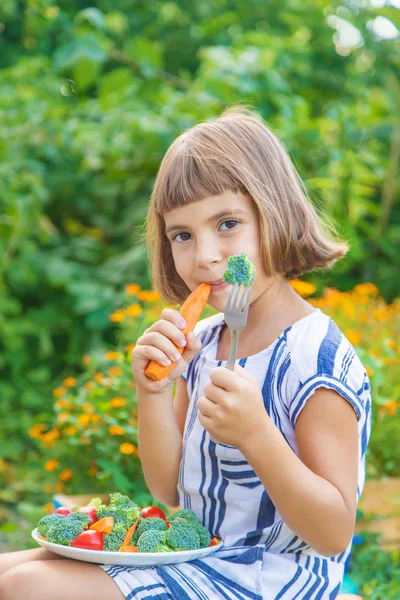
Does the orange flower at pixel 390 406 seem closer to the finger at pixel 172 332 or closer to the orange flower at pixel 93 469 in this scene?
the orange flower at pixel 93 469

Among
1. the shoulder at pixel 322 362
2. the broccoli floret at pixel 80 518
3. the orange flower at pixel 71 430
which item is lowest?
the broccoli floret at pixel 80 518

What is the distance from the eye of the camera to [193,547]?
1.59m

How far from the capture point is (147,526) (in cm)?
161

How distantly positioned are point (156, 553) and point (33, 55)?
5.00 m

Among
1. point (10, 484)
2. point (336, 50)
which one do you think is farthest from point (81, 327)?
point (336, 50)

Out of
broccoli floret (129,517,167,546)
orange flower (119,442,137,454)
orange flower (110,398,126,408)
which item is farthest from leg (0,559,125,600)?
orange flower (110,398,126,408)

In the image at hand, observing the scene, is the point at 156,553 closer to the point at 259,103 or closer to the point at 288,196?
Result: the point at 288,196

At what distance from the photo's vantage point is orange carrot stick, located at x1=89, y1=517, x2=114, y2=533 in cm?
156

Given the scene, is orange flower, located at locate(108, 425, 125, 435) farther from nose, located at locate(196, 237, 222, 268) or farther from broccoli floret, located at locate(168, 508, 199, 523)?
nose, located at locate(196, 237, 222, 268)

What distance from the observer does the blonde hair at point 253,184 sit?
168cm

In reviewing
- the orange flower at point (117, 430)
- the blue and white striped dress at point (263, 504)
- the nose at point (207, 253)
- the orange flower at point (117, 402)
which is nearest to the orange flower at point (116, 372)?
the orange flower at point (117, 402)

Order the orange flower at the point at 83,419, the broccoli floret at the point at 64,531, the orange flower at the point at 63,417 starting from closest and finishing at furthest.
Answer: the broccoli floret at the point at 64,531, the orange flower at the point at 83,419, the orange flower at the point at 63,417

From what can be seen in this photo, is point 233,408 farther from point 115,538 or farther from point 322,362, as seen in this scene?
point 115,538

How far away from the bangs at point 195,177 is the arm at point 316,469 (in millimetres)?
487
